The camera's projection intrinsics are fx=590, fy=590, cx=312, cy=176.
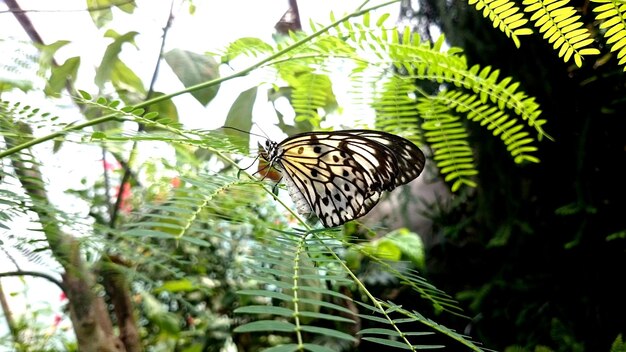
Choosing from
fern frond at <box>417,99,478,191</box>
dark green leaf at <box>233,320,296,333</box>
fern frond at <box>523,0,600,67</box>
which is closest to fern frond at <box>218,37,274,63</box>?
fern frond at <box>417,99,478,191</box>

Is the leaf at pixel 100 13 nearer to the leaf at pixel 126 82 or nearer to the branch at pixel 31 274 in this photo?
the leaf at pixel 126 82

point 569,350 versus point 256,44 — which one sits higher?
point 256,44

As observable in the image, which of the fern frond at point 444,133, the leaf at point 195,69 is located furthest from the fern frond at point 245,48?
the fern frond at point 444,133

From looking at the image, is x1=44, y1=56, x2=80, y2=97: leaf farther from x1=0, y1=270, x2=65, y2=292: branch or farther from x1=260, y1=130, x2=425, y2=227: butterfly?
x1=260, y1=130, x2=425, y2=227: butterfly

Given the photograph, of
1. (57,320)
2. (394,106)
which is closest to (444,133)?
(394,106)

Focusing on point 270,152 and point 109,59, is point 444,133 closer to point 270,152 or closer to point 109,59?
point 270,152

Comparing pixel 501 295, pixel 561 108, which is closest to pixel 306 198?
pixel 561 108

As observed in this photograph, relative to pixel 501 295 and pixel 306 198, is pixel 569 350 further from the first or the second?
pixel 306 198
